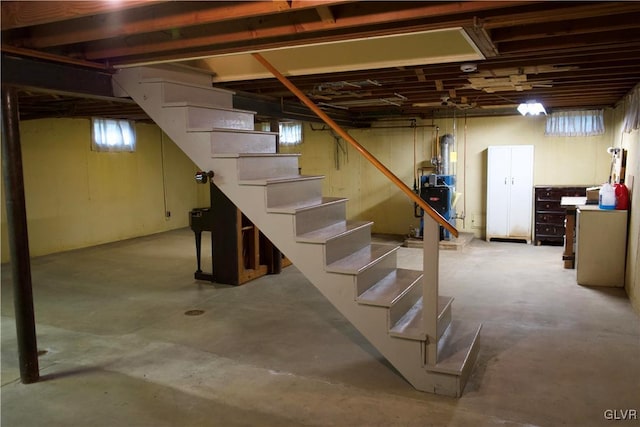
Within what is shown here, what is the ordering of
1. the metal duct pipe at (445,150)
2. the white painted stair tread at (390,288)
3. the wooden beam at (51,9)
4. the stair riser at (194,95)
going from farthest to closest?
1. the metal duct pipe at (445,150)
2. the stair riser at (194,95)
3. the white painted stair tread at (390,288)
4. the wooden beam at (51,9)

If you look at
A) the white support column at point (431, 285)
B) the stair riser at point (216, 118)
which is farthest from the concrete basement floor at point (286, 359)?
the stair riser at point (216, 118)

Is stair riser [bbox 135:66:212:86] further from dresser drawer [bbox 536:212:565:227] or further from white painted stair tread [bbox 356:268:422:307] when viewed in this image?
dresser drawer [bbox 536:212:565:227]

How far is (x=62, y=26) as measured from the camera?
2.75 metres

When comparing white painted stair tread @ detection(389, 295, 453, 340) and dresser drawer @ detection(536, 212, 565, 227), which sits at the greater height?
dresser drawer @ detection(536, 212, 565, 227)

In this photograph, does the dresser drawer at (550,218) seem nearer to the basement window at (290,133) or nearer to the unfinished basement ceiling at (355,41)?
the unfinished basement ceiling at (355,41)

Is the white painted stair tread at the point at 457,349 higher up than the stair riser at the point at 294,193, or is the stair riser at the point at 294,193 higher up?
the stair riser at the point at 294,193

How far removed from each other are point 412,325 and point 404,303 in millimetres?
205

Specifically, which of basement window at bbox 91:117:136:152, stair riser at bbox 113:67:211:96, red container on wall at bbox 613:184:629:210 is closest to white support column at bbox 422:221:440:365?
stair riser at bbox 113:67:211:96


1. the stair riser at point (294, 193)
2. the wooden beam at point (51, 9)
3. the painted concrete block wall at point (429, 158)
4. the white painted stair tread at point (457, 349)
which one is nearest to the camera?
the wooden beam at point (51, 9)

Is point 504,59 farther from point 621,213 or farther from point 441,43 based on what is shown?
point 621,213

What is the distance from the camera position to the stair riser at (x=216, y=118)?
3.33 m

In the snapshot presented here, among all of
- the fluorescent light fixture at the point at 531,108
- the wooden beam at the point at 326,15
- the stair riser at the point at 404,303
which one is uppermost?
the fluorescent light fixture at the point at 531,108

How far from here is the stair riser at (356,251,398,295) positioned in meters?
2.96

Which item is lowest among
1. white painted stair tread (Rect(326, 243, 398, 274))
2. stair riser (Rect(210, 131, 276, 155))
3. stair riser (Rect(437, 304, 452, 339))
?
stair riser (Rect(437, 304, 452, 339))
